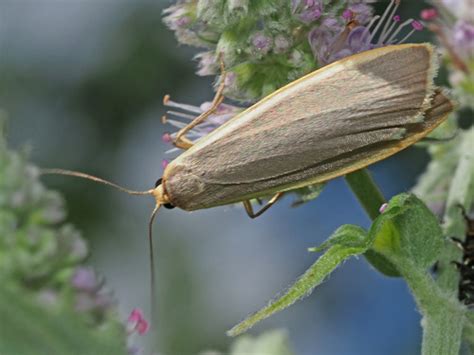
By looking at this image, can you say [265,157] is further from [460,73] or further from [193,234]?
[193,234]

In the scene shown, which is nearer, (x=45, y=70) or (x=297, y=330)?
(x=297, y=330)

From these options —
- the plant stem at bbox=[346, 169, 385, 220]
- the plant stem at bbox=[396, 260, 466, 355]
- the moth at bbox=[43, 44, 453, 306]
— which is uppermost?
the moth at bbox=[43, 44, 453, 306]

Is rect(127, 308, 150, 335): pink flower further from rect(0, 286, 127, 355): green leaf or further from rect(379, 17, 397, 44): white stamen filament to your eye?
rect(379, 17, 397, 44): white stamen filament

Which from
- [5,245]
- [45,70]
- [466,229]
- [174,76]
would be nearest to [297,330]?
[174,76]

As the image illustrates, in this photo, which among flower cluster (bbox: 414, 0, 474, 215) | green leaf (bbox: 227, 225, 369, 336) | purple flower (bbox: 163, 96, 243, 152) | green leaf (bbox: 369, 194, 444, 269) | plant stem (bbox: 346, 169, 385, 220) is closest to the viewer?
green leaf (bbox: 227, 225, 369, 336)

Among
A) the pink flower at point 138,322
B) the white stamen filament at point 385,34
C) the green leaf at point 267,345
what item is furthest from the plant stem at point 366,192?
the pink flower at point 138,322

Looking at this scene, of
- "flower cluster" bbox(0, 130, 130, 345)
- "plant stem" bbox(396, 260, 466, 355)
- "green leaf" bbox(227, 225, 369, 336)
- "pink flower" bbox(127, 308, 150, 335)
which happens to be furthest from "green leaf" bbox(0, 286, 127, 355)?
"plant stem" bbox(396, 260, 466, 355)
